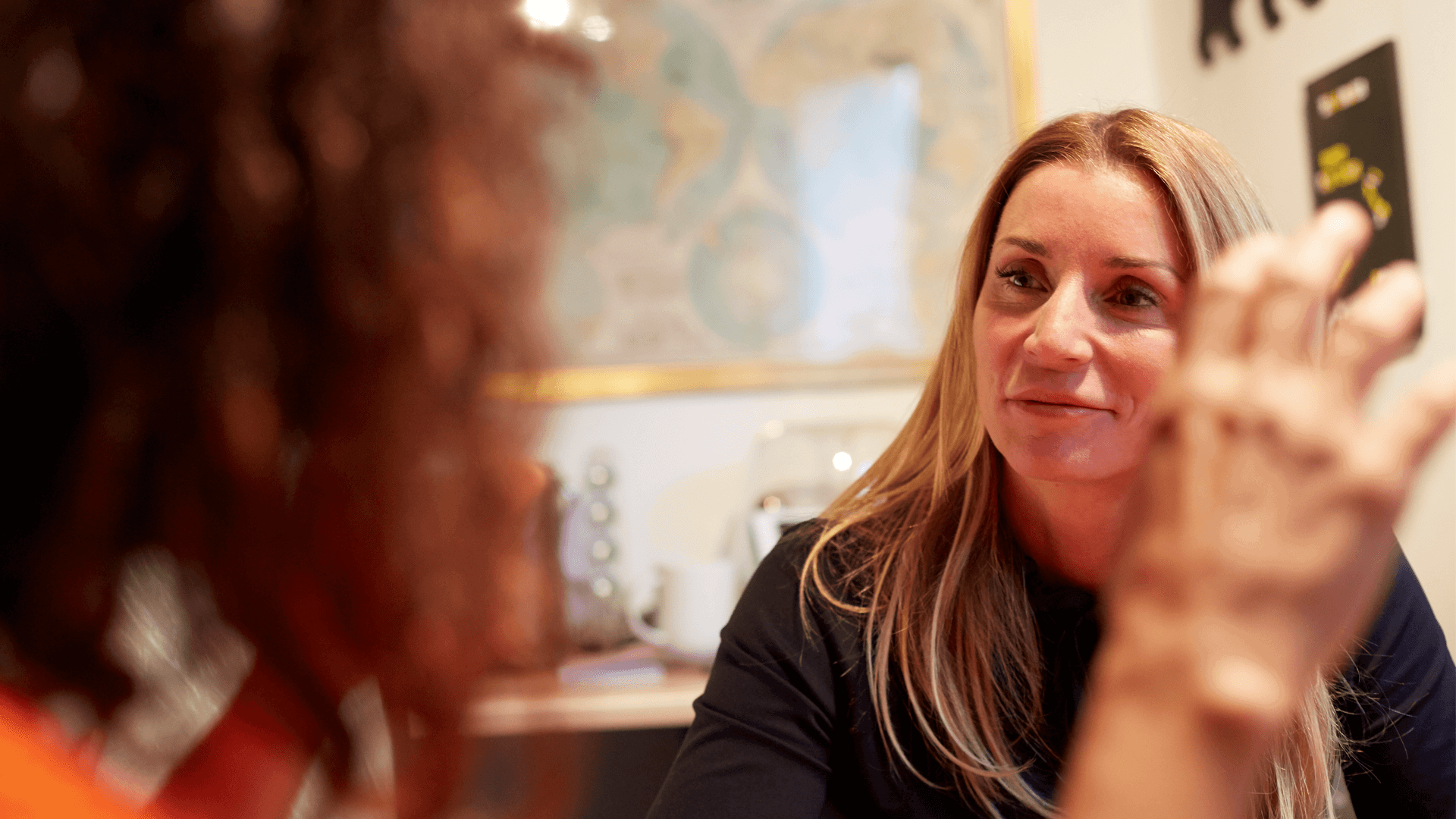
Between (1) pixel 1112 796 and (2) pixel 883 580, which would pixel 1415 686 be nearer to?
(2) pixel 883 580

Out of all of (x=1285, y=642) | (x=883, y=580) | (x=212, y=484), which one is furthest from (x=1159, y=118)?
(x=212, y=484)

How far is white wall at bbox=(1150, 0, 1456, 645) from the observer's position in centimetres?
121

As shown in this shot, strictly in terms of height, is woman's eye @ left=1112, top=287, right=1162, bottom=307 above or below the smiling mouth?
above

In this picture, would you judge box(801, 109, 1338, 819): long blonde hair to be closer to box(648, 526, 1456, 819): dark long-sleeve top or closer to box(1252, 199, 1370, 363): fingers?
box(648, 526, 1456, 819): dark long-sleeve top

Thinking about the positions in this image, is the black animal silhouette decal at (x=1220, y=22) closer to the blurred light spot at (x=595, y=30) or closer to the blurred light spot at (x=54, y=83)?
the blurred light spot at (x=595, y=30)

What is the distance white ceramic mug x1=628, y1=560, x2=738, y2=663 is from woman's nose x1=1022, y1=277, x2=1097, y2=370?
0.77 m

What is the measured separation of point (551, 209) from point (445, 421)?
83 mm

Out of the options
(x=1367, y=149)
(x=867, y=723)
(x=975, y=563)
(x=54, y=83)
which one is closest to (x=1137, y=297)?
(x=975, y=563)

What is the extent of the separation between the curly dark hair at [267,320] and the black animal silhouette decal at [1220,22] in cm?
161

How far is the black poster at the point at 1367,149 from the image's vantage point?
127cm

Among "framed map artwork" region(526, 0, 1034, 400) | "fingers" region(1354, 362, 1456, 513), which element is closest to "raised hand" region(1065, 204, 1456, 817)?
"fingers" region(1354, 362, 1456, 513)

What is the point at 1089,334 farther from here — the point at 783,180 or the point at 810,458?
the point at 783,180

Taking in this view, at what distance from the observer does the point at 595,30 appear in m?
1.82

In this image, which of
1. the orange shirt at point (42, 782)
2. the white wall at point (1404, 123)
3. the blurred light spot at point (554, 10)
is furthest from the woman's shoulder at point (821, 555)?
the blurred light spot at point (554, 10)
